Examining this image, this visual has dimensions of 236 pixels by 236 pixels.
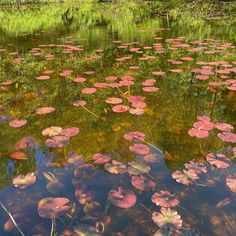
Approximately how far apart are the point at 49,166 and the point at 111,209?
747 millimetres

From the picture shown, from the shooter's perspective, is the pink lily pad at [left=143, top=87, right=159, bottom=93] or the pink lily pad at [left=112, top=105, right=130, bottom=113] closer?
the pink lily pad at [left=112, top=105, right=130, bottom=113]

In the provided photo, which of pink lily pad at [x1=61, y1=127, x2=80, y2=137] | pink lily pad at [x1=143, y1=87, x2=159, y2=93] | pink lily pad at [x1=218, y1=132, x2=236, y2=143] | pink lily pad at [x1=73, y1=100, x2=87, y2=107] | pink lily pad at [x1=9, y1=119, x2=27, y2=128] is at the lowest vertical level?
pink lily pad at [x1=218, y1=132, x2=236, y2=143]

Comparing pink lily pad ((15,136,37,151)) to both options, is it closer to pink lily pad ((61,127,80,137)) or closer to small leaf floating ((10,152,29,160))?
small leaf floating ((10,152,29,160))

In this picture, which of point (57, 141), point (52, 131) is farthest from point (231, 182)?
point (52, 131)

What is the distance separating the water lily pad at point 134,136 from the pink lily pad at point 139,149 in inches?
5.7

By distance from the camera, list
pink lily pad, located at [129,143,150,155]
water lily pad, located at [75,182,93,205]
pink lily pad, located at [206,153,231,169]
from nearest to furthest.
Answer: water lily pad, located at [75,182,93,205] < pink lily pad, located at [206,153,231,169] < pink lily pad, located at [129,143,150,155]

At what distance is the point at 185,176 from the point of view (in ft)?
7.52

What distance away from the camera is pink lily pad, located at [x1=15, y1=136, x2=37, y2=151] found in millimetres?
2746

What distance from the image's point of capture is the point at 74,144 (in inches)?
110

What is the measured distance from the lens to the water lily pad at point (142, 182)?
2174 mm

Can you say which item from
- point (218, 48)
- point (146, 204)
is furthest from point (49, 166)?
point (218, 48)

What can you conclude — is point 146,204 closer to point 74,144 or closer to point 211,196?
point 211,196

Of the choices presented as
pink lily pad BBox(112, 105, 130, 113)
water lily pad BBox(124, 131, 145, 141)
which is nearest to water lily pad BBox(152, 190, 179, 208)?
water lily pad BBox(124, 131, 145, 141)

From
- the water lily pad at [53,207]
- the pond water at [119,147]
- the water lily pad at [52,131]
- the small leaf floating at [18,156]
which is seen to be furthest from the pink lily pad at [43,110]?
the water lily pad at [53,207]
